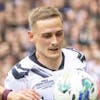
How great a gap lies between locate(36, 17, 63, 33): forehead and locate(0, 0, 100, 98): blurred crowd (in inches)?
187

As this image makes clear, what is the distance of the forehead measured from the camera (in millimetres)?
4770

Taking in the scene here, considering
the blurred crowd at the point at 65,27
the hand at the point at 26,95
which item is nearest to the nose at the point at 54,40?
the hand at the point at 26,95

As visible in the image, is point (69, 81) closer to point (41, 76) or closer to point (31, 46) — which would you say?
point (41, 76)

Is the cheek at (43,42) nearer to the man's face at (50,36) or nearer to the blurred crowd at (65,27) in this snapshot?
the man's face at (50,36)

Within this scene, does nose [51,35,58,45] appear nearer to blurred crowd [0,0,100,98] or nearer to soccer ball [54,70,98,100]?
soccer ball [54,70,98,100]

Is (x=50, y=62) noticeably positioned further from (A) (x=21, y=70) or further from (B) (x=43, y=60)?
(A) (x=21, y=70)

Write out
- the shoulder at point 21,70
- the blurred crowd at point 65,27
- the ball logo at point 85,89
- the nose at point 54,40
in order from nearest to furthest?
the ball logo at point 85,89
the nose at point 54,40
the shoulder at point 21,70
the blurred crowd at point 65,27

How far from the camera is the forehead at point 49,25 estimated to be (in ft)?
15.6

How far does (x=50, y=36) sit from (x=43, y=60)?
0.96 ft

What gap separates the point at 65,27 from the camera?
10070 mm

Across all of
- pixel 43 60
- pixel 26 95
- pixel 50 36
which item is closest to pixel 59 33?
pixel 50 36

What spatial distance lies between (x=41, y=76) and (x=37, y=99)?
0.56 m

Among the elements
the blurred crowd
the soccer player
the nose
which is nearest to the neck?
the soccer player

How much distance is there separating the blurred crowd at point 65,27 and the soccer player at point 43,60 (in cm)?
459
